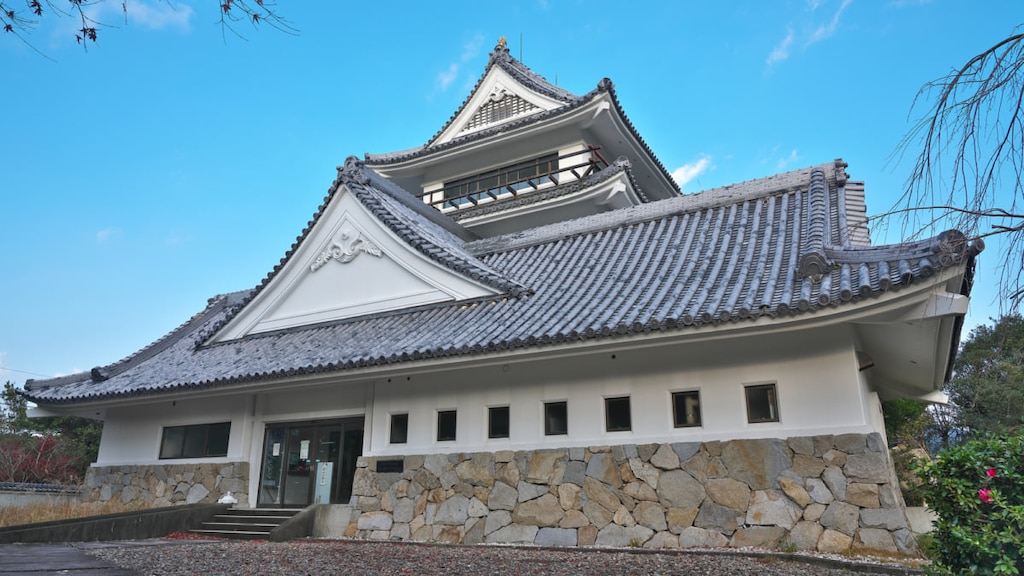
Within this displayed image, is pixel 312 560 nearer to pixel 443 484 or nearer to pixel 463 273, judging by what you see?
pixel 443 484

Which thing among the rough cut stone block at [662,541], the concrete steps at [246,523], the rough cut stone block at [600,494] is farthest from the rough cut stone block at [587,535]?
the concrete steps at [246,523]

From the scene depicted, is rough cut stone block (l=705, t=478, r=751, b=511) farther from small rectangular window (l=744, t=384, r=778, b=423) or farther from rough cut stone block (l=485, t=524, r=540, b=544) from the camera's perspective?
rough cut stone block (l=485, t=524, r=540, b=544)

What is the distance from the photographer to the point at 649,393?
8.84 meters

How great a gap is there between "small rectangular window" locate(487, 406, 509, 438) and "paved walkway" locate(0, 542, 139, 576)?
16.3ft

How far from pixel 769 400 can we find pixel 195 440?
10.9 m

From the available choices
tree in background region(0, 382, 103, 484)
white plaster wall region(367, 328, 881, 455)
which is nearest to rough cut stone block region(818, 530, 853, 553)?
white plaster wall region(367, 328, 881, 455)

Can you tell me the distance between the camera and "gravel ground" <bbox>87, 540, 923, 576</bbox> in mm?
6191

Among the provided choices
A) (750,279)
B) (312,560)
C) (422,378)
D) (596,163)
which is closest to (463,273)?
(422,378)

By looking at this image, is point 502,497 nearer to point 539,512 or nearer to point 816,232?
point 539,512

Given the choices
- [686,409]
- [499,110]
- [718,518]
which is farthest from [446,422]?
[499,110]

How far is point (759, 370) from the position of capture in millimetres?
8289

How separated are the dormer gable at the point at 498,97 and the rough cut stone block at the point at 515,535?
556 inches

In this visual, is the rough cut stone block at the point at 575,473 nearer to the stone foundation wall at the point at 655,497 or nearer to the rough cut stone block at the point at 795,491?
the stone foundation wall at the point at 655,497

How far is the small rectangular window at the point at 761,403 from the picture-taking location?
814 cm
